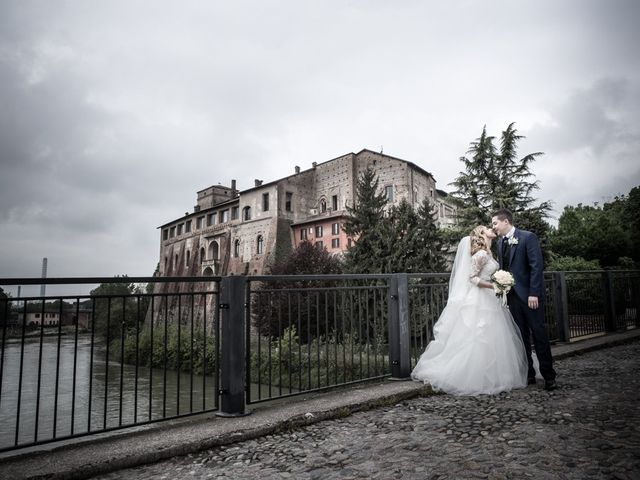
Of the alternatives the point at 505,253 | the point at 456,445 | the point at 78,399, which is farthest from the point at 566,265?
the point at 78,399

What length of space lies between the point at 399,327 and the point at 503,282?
1434mm

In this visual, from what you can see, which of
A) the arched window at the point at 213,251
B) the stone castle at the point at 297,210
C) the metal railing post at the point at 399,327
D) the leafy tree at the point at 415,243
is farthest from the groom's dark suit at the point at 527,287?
the arched window at the point at 213,251

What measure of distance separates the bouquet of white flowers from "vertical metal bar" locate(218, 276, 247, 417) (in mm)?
3057

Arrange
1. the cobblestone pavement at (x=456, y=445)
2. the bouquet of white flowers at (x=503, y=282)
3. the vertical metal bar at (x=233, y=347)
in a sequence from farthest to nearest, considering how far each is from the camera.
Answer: the bouquet of white flowers at (x=503, y=282)
the vertical metal bar at (x=233, y=347)
the cobblestone pavement at (x=456, y=445)

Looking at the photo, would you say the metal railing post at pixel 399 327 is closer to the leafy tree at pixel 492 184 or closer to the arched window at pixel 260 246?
the leafy tree at pixel 492 184

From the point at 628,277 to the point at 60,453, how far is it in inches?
472

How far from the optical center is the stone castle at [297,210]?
38.8 metres

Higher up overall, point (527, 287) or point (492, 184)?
point (492, 184)

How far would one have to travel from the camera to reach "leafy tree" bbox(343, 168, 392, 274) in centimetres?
2144

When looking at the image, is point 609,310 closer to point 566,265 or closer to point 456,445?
point 456,445

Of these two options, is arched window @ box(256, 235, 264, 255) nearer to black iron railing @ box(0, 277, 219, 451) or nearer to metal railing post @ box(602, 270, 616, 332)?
black iron railing @ box(0, 277, 219, 451)

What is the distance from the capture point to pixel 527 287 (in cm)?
504

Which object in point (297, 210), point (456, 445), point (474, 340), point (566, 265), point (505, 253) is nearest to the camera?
point (456, 445)

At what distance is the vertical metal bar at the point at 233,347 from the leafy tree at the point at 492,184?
22.5 metres
